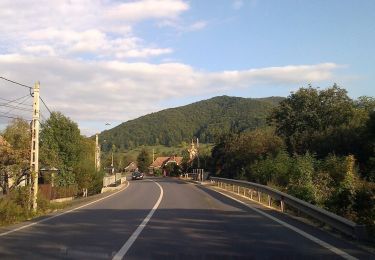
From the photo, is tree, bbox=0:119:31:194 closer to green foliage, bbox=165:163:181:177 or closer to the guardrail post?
the guardrail post

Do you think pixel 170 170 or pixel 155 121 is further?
pixel 155 121

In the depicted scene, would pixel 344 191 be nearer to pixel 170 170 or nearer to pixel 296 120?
pixel 296 120

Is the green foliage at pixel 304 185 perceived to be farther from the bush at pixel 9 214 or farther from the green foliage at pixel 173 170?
the green foliage at pixel 173 170

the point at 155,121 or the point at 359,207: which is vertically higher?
the point at 155,121

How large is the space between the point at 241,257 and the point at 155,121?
519 ft

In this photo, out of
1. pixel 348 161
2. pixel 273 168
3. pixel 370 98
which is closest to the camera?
pixel 348 161

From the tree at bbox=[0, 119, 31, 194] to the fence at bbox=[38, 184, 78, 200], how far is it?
3475 mm

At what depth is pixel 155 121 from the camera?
167m

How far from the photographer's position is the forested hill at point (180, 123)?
478 feet

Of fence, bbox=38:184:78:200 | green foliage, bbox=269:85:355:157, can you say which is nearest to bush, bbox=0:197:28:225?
fence, bbox=38:184:78:200

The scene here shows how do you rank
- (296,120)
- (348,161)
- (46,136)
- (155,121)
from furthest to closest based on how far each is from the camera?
(155,121), (296,120), (46,136), (348,161)


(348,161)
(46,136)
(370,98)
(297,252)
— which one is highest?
(370,98)

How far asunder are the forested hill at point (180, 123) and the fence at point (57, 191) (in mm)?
88513

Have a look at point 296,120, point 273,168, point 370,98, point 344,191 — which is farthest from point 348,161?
point 370,98
